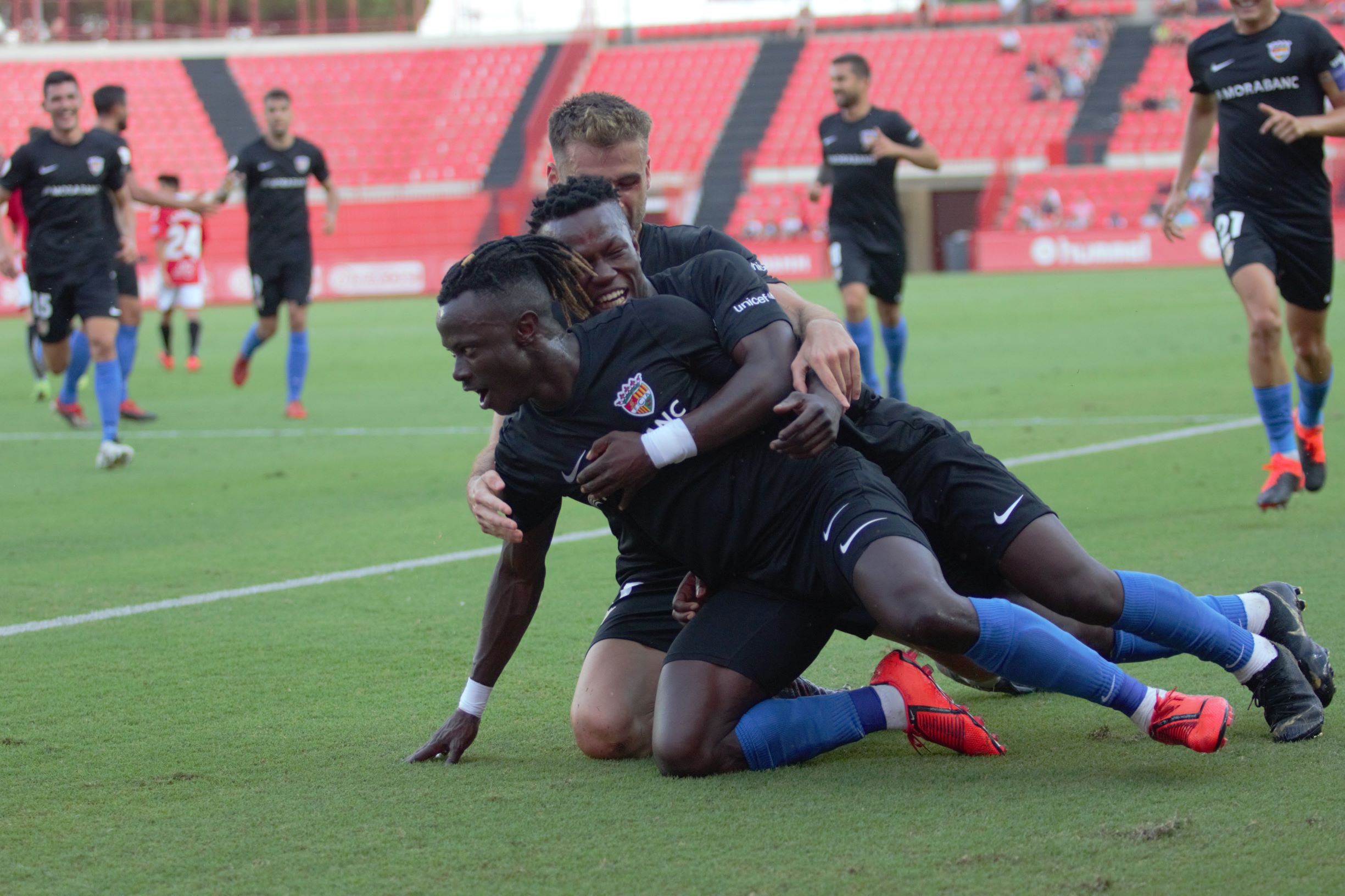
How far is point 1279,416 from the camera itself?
7074 mm

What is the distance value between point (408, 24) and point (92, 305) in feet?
129

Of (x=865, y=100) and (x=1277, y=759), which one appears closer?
(x=1277, y=759)

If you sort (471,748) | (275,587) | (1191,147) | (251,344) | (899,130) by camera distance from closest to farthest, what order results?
(471,748)
(275,587)
(1191,147)
(899,130)
(251,344)

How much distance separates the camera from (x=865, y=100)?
11.8 m

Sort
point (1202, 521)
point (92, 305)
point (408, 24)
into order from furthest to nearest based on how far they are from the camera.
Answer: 1. point (408, 24)
2. point (92, 305)
3. point (1202, 521)

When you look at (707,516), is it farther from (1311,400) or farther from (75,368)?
(75,368)

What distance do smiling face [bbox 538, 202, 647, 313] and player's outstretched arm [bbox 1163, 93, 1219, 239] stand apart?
455 centimetres

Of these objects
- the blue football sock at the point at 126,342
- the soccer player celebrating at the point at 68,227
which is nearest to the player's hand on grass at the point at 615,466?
the soccer player celebrating at the point at 68,227

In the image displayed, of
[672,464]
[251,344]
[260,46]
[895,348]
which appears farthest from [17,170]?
[260,46]

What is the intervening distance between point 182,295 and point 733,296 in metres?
15.1

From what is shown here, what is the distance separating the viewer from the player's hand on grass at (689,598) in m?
3.86

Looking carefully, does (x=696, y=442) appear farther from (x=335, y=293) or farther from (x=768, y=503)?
(x=335, y=293)

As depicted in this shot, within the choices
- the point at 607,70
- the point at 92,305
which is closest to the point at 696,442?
the point at 92,305

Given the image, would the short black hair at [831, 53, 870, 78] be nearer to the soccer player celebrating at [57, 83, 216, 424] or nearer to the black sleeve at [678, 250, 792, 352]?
the soccer player celebrating at [57, 83, 216, 424]
